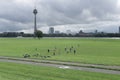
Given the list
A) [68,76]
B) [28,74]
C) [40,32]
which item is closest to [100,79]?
[68,76]

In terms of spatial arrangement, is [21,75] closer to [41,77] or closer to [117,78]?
[41,77]

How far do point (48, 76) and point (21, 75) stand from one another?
7.06ft

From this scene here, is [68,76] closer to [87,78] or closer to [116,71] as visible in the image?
[87,78]

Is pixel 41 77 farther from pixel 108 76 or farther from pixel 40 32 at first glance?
pixel 40 32

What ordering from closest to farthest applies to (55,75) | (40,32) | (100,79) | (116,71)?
(100,79)
(55,75)
(116,71)
(40,32)

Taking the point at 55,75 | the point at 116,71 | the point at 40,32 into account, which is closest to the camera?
the point at 55,75

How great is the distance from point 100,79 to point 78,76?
176 centimetres

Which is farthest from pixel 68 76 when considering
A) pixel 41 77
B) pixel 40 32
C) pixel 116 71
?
pixel 40 32

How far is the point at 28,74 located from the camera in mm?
20078

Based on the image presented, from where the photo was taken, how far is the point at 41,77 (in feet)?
61.3

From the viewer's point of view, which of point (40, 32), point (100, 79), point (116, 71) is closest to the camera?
point (100, 79)

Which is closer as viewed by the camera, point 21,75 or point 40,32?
point 21,75

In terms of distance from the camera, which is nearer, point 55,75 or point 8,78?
point 8,78

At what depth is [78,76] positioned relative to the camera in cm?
1898
